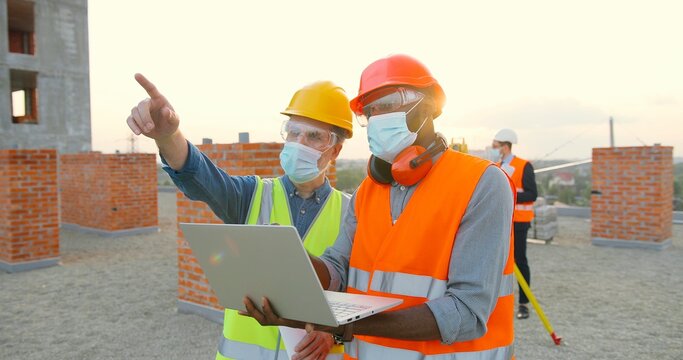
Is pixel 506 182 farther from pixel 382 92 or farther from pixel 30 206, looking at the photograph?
pixel 30 206

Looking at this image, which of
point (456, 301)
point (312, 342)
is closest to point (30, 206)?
point (312, 342)

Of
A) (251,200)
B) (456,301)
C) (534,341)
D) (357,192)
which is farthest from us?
(534,341)

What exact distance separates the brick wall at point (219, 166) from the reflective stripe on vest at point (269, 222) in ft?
9.42

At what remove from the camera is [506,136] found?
7547mm

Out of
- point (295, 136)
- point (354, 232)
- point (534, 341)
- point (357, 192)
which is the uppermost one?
point (295, 136)

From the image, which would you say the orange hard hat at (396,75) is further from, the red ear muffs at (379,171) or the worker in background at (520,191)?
the worker in background at (520,191)

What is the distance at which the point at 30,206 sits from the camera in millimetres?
8969

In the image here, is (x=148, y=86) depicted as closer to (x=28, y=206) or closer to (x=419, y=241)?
(x=419, y=241)

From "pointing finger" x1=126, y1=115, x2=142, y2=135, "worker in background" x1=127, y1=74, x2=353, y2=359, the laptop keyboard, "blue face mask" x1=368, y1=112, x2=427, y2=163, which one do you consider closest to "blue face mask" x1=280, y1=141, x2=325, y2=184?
"worker in background" x1=127, y1=74, x2=353, y2=359

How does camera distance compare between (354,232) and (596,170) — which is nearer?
(354,232)

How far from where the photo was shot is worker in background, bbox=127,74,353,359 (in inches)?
80.1

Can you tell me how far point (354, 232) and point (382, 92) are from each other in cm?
56

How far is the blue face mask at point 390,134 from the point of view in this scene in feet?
6.23

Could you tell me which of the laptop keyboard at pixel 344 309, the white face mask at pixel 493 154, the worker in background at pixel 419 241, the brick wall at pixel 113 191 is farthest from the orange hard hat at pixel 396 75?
the brick wall at pixel 113 191
